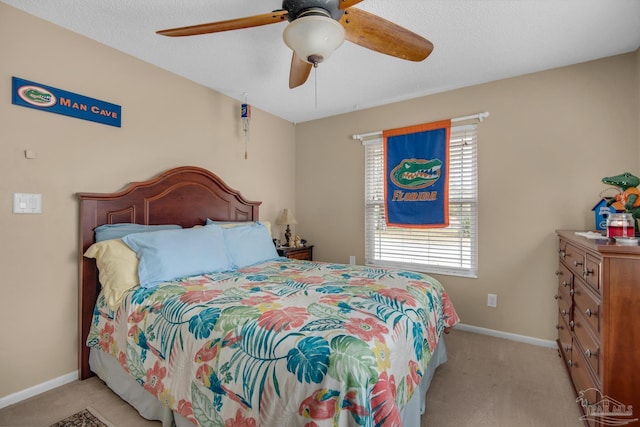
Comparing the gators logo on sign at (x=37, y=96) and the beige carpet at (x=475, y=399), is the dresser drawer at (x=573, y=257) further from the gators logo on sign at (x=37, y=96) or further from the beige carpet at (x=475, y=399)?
the gators logo on sign at (x=37, y=96)

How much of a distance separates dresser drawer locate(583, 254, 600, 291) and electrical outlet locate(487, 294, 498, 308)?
1.23m

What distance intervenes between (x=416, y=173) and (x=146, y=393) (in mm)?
2924

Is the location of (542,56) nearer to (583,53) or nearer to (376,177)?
(583,53)

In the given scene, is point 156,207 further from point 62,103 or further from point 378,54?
point 378,54

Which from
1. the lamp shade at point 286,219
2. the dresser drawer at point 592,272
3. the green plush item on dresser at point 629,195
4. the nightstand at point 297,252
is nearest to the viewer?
the dresser drawer at point 592,272

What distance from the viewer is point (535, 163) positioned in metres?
2.60

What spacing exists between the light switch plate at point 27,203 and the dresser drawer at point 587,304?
329 centimetres

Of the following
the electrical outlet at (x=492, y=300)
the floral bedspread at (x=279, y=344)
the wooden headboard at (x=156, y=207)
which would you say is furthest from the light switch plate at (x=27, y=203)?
the electrical outlet at (x=492, y=300)

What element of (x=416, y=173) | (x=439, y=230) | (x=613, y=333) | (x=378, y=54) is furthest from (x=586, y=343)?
(x=378, y=54)

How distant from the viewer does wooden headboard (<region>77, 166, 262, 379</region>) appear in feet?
6.75

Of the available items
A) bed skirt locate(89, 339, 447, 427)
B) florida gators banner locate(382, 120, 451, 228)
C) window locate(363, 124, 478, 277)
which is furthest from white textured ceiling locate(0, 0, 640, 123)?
bed skirt locate(89, 339, 447, 427)

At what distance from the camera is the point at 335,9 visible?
1.44 m

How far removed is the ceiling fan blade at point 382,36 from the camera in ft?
4.96

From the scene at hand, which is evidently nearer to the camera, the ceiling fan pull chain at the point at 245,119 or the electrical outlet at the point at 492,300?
the electrical outlet at the point at 492,300
